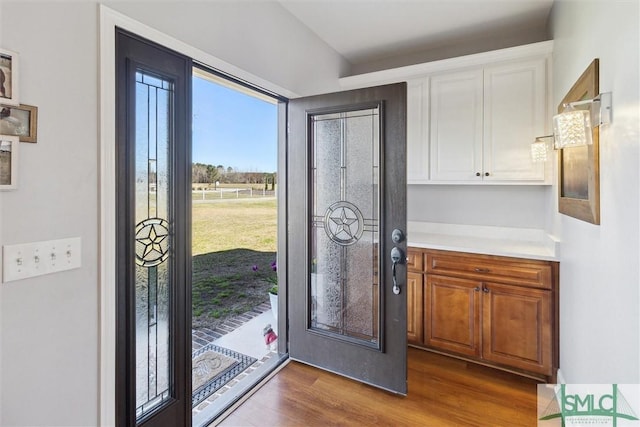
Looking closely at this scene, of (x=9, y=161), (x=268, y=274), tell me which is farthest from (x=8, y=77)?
(x=268, y=274)

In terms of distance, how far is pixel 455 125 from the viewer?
9.32 feet

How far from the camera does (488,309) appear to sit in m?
2.49

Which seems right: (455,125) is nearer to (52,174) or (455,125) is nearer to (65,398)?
(52,174)

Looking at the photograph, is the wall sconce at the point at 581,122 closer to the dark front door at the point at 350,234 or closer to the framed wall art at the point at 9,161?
the dark front door at the point at 350,234

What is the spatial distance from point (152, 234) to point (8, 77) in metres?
0.80

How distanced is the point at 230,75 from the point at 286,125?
0.66m

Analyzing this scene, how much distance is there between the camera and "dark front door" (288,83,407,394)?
2195mm

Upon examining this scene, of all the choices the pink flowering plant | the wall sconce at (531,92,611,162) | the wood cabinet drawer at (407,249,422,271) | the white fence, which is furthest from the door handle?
the pink flowering plant

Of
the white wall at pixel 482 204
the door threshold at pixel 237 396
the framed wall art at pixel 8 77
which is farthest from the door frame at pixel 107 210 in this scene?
the white wall at pixel 482 204

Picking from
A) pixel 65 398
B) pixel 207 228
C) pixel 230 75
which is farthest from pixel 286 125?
pixel 65 398

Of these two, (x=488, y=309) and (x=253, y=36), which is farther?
(x=488, y=309)

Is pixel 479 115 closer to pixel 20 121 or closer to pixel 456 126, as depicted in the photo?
pixel 456 126

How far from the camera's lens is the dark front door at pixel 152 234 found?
1481mm

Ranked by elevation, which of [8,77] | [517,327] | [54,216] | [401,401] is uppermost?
[8,77]
